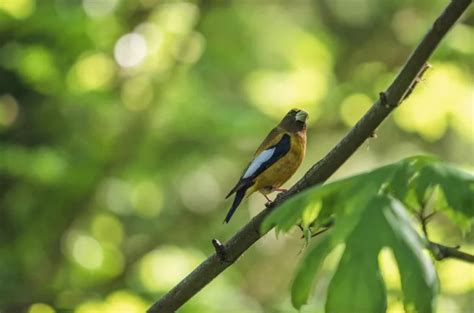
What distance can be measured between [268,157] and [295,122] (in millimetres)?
153

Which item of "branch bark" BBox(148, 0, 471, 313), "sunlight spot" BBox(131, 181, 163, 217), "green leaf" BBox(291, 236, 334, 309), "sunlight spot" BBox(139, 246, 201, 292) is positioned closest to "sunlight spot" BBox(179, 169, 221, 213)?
"sunlight spot" BBox(131, 181, 163, 217)

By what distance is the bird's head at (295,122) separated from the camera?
3100 mm

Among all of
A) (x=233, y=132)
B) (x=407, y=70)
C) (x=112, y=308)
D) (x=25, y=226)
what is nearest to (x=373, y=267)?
A: (x=407, y=70)

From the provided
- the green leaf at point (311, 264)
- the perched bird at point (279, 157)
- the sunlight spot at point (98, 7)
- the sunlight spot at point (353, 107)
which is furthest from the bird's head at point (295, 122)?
the sunlight spot at point (353, 107)

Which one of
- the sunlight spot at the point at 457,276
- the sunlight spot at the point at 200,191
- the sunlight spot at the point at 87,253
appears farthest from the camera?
the sunlight spot at the point at 200,191

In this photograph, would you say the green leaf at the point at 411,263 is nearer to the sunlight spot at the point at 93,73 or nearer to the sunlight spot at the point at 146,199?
the sunlight spot at the point at 93,73

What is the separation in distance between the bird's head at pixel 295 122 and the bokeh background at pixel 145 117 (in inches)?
120

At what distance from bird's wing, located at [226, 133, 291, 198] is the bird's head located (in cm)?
3

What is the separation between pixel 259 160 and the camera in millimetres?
3150

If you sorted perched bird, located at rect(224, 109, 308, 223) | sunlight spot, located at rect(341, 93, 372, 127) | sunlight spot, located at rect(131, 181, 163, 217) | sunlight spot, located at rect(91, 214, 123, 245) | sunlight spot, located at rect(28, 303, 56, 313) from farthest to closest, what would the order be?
sunlight spot, located at rect(91, 214, 123, 245)
sunlight spot, located at rect(131, 181, 163, 217)
sunlight spot, located at rect(341, 93, 372, 127)
sunlight spot, located at rect(28, 303, 56, 313)
perched bird, located at rect(224, 109, 308, 223)

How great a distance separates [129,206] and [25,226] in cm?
92

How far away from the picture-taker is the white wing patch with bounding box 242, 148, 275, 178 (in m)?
3.12

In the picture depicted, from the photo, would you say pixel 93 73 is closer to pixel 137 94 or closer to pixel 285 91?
pixel 137 94

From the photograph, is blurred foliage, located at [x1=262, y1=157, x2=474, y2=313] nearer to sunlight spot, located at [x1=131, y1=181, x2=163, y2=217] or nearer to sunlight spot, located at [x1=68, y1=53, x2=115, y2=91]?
sunlight spot, located at [x1=68, y1=53, x2=115, y2=91]
